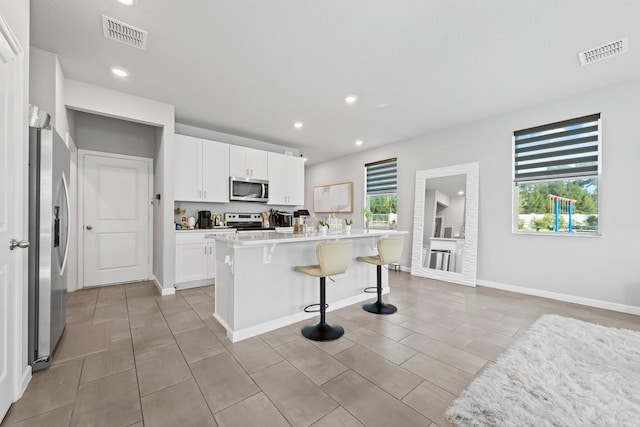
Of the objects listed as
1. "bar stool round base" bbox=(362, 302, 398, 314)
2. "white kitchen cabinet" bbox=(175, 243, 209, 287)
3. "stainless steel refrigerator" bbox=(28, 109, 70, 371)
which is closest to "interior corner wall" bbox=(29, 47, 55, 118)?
"stainless steel refrigerator" bbox=(28, 109, 70, 371)

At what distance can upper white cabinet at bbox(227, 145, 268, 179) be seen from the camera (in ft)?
15.7

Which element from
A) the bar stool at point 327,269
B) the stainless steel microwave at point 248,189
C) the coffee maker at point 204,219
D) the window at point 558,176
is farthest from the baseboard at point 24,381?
the window at point 558,176

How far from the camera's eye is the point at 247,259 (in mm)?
2545

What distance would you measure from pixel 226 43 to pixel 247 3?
0.57 meters

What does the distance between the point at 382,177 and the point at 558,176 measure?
3.06 metres

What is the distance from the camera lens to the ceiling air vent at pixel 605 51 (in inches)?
96.4

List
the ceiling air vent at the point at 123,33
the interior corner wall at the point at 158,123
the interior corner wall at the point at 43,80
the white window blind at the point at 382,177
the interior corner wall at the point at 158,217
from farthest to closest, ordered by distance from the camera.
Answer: the white window blind at the point at 382,177 → the interior corner wall at the point at 158,217 → the interior corner wall at the point at 158,123 → the interior corner wall at the point at 43,80 → the ceiling air vent at the point at 123,33

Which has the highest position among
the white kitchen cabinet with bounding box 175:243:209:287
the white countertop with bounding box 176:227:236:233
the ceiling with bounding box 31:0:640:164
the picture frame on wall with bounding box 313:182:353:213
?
the ceiling with bounding box 31:0:640:164

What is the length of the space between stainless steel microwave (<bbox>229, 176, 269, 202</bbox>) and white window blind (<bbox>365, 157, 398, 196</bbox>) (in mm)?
2534

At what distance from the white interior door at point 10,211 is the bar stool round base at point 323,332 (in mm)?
1970

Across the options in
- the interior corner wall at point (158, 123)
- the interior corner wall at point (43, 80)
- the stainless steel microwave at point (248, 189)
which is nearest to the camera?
the interior corner wall at point (43, 80)

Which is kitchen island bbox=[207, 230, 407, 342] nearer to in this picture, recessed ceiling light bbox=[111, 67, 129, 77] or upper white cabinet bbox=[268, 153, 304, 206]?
recessed ceiling light bbox=[111, 67, 129, 77]

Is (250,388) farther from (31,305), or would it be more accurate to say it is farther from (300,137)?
(300,137)

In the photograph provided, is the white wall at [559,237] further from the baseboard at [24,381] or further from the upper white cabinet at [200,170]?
the baseboard at [24,381]
